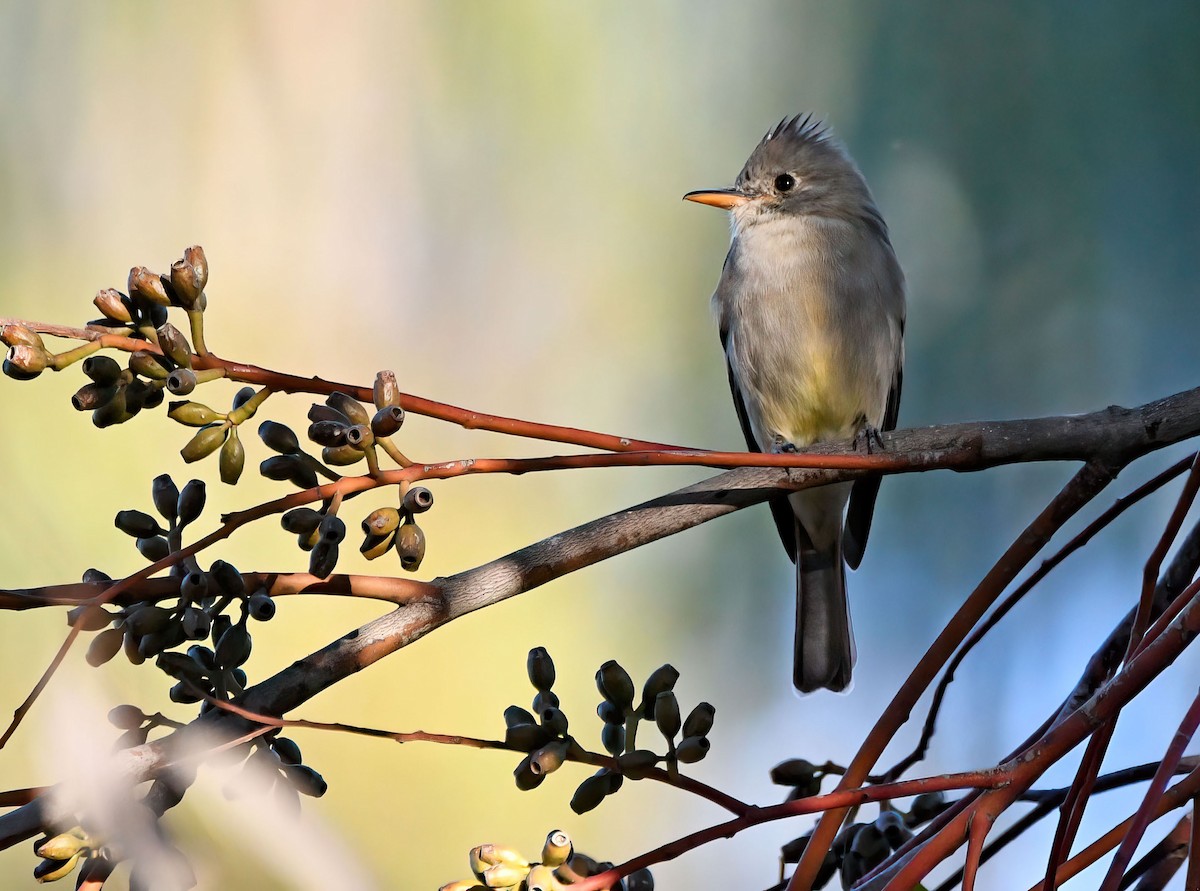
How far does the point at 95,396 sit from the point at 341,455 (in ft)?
0.62

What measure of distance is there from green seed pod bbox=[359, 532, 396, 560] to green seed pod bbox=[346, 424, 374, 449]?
0.24 ft

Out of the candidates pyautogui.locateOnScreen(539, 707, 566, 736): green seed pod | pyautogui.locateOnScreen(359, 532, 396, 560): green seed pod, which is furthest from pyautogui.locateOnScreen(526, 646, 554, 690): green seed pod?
pyautogui.locateOnScreen(359, 532, 396, 560): green seed pod

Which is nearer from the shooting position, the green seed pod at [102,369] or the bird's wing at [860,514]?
the green seed pod at [102,369]

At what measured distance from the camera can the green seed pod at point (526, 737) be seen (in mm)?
884

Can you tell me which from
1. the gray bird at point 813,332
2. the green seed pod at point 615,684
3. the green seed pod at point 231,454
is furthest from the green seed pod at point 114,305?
the gray bird at point 813,332

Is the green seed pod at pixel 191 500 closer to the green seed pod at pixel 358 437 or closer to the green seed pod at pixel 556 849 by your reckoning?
the green seed pod at pixel 358 437

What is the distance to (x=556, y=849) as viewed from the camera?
2.67 feet

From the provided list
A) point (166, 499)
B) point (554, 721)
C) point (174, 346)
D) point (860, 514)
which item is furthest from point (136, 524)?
point (860, 514)

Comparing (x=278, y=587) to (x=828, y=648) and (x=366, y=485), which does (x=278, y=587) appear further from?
(x=828, y=648)

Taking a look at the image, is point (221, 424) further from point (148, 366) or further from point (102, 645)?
point (102, 645)

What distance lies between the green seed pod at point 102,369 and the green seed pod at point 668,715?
0.48 meters

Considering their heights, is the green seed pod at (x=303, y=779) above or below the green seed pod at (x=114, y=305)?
below

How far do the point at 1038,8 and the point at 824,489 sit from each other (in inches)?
→ 62.1

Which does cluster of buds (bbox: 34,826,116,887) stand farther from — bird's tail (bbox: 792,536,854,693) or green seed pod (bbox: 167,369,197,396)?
bird's tail (bbox: 792,536,854,693)
